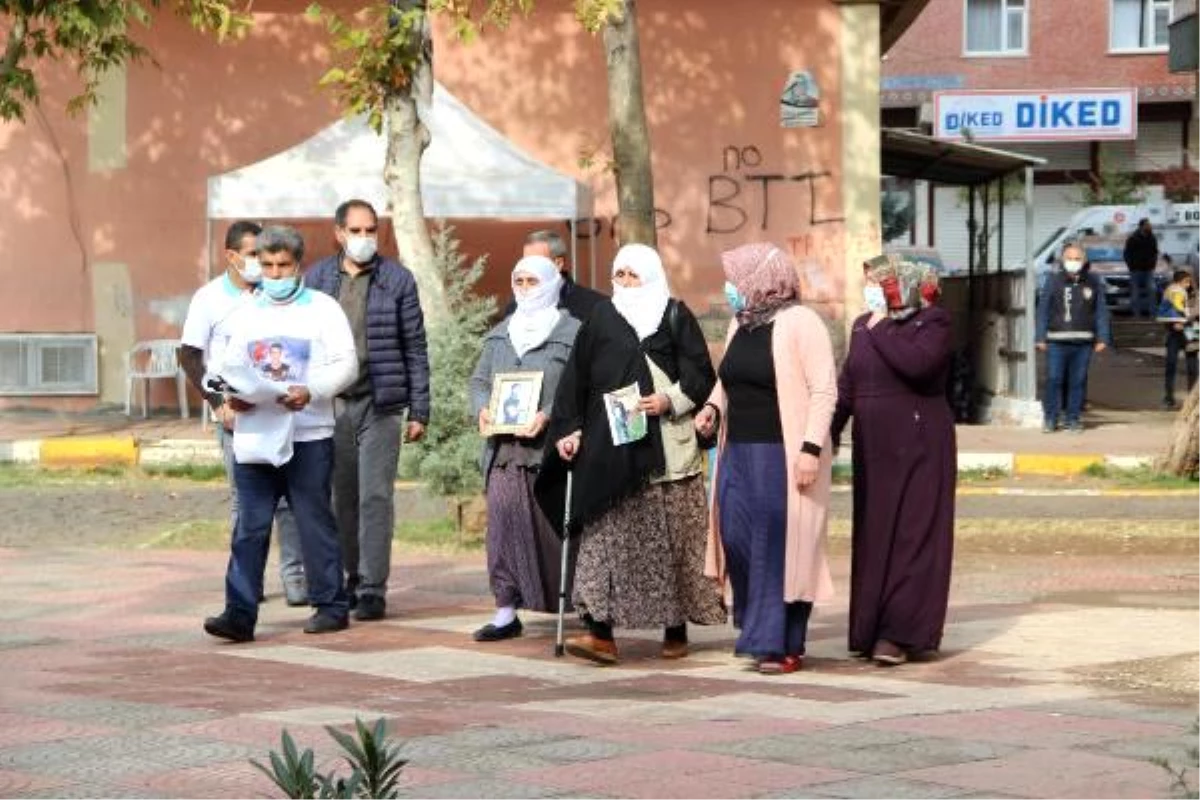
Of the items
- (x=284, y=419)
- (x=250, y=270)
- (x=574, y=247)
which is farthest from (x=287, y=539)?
(x=574, y=247)

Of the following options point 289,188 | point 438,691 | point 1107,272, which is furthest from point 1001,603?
point 1107,272

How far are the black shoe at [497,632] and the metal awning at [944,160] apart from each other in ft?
48.9

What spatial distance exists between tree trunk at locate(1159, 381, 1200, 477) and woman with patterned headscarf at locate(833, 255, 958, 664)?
384 inches

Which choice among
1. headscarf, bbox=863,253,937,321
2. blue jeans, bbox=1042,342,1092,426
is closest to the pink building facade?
blue jeans, bbox=1042,342,1092,426

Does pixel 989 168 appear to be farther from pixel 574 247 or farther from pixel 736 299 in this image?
pixel 736 299

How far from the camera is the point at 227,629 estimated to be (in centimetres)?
1130

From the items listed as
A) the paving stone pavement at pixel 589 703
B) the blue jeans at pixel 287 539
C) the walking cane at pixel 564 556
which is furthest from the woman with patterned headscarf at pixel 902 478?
the blue jeans at pixel 287 539

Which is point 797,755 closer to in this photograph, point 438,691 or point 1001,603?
point 438,691

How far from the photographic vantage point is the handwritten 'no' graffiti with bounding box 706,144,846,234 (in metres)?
25.9

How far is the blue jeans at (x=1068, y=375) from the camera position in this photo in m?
25.0

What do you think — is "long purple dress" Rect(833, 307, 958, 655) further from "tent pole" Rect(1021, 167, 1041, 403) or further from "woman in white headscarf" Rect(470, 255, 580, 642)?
"tent pole" Rect(1021, 167, 1041, 403)

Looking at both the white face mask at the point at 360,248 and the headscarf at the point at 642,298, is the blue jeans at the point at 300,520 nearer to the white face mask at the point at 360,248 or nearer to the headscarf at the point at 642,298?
the white face mask at the point at 360,248

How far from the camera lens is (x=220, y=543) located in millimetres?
16328

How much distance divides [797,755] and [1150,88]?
165 feet
